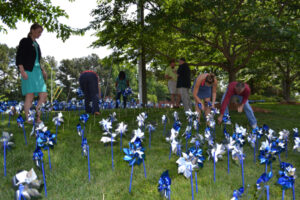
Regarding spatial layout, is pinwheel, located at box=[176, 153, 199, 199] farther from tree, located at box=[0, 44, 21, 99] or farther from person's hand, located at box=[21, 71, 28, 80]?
tree, located at box=[0, 44, 21, 99]

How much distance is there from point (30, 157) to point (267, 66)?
22.9m

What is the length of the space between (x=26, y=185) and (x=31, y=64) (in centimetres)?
381

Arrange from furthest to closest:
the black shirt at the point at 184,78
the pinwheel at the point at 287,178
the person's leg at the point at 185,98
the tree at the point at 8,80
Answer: the tree at the point at 8,80 < the black shirt at the point at 184,78 < the person's leg at the point at 185,98 < the pinwheel at the point at 287,178

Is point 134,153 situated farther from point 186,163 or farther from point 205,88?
point 205,88

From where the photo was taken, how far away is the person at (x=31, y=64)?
4.89 metres

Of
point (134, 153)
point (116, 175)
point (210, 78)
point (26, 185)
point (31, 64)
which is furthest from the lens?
point (210, 78)

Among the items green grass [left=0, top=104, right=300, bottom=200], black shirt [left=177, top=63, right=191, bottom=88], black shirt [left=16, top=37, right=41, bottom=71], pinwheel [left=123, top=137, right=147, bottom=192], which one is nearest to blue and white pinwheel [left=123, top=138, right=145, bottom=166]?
pinwheel [left=123, top=137, right=147, bottom=192]

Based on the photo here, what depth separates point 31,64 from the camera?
4996 millimetres

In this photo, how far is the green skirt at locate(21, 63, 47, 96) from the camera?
5016 mm

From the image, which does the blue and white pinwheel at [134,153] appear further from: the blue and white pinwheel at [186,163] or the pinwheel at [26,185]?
the pinwheel at [26,185]

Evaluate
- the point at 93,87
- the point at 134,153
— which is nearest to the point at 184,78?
the point at 93,87

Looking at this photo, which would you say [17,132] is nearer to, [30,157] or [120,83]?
[30,157]

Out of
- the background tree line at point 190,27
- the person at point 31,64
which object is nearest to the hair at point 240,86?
the background tree line at point 190,27

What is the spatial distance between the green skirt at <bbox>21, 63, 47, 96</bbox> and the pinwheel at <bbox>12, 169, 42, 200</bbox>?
3.65 meters
